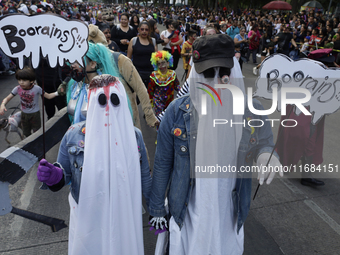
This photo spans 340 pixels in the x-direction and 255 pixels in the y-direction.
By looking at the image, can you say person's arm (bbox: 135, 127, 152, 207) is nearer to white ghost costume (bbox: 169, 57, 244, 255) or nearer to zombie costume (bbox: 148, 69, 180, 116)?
white ghost costume (bbox: 169, 57, 244, 255)

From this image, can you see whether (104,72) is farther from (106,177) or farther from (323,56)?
(323,56)

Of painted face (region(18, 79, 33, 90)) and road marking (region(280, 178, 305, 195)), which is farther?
painted face (region(18, 79, 33, 90))

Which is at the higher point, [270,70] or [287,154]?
[270,70]

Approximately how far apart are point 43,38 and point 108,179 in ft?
3.66

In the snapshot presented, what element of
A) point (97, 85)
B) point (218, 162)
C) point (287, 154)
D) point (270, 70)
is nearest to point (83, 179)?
point (97, 85)

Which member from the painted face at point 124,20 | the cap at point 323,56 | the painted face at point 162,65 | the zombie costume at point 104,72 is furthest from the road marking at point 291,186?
the painted face at point 124,20

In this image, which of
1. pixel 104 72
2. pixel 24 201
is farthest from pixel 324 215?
pixel 24 201

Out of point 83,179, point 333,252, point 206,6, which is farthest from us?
point 206,6

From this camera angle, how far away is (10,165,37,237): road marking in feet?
10.1

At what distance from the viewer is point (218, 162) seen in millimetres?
1850

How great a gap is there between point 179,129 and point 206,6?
170ft

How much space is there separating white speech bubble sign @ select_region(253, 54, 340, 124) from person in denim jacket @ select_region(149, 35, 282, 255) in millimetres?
660

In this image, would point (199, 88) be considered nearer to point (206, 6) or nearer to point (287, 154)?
point (287, 154)

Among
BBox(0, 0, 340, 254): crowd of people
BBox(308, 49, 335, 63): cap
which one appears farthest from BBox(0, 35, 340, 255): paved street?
BBox(308, 49, 335, 63): cap
